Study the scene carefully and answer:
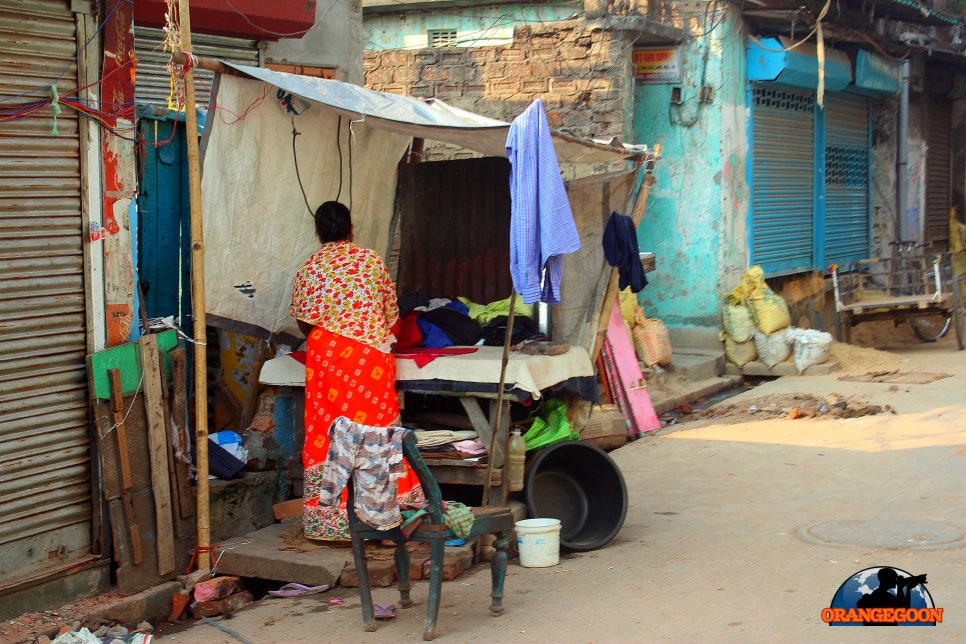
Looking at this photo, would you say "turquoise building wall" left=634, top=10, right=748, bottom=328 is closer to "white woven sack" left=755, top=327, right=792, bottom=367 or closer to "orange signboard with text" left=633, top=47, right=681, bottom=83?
"orange signboard with text" left=633, top=47, right=681, bottom=83

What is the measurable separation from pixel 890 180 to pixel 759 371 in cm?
678

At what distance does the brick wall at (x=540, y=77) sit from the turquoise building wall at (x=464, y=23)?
120cm

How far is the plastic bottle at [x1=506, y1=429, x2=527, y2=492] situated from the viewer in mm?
5906

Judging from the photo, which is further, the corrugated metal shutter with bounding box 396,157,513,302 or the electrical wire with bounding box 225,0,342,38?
the corrugated metal shutter with bounding box 396,157,513,302

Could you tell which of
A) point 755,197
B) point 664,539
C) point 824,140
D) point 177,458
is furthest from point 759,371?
point 177,458

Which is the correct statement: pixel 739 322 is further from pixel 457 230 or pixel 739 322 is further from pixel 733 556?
pixel 733 556

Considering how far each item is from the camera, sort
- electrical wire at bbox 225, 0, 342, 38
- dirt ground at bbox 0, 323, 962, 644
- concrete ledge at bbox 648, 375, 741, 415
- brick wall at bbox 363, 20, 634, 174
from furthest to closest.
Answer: brick wall at bbox 363, 20, 634, 174, concrete ledge at bbox 648, 375, 741, 415, dirt ground at bbox 0, 323, 962, 644, electrical wire at bbox 225, 0, 342, 38

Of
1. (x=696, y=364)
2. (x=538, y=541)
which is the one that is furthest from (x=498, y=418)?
(x=696, y=364)

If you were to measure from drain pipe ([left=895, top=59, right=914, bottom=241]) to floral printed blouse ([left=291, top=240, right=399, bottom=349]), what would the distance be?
516 inches

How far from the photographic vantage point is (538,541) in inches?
221

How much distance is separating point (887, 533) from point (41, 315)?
179 inches

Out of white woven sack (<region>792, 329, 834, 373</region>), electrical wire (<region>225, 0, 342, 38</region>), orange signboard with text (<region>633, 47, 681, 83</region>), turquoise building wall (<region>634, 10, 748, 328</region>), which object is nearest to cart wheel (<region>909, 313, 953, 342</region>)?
white woven sack (<region>792, 329, 834, 373</region>)

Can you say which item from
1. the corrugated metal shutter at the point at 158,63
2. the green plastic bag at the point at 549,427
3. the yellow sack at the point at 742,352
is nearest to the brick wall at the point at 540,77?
the yellow sack at the point at 742,352

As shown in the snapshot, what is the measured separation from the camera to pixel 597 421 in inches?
281
